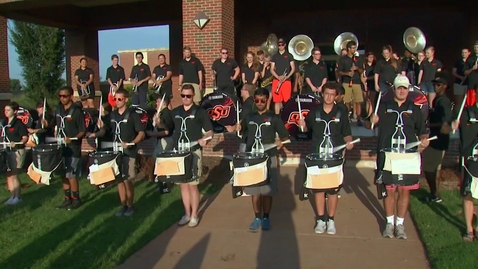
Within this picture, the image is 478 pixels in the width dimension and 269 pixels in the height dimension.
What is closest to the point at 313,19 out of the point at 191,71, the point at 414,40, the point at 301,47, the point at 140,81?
the point at 301,47

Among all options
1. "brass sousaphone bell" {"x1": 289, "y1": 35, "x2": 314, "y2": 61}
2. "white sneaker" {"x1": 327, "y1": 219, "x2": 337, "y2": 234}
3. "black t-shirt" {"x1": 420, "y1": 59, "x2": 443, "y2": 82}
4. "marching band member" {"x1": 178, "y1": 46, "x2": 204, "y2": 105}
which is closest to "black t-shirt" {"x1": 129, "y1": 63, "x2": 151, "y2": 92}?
"marching band member" {"x1": 178, "y1": 46, "x2": 204, "y2": 105}

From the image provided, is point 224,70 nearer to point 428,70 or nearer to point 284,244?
point 428,70

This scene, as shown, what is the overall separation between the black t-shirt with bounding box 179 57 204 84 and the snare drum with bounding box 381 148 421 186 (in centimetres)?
633

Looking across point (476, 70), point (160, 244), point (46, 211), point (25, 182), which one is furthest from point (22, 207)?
point (476, 70)

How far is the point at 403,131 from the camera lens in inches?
213

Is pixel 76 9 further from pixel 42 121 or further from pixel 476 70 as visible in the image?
pixel 476 70

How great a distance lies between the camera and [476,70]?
32.7 ft

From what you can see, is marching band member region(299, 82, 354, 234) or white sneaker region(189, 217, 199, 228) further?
white sneaker region(189, 217, 199, 228)

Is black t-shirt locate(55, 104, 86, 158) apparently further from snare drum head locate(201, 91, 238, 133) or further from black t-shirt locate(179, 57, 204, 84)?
black t-shirt locate(179, 57, 204, 84)

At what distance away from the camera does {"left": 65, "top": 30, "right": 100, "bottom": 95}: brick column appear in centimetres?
1942

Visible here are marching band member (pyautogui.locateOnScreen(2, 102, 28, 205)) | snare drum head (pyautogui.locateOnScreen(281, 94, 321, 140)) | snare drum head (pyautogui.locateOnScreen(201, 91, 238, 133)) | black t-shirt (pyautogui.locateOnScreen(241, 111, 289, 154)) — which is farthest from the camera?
snare drum head (pyautogui.locateOnScreen(201, 91, 238, 133))

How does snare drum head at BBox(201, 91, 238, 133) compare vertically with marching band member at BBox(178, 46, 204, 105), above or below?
below

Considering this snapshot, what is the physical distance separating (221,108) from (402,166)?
4.83 m

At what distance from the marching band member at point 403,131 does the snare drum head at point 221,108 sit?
4131 mm
